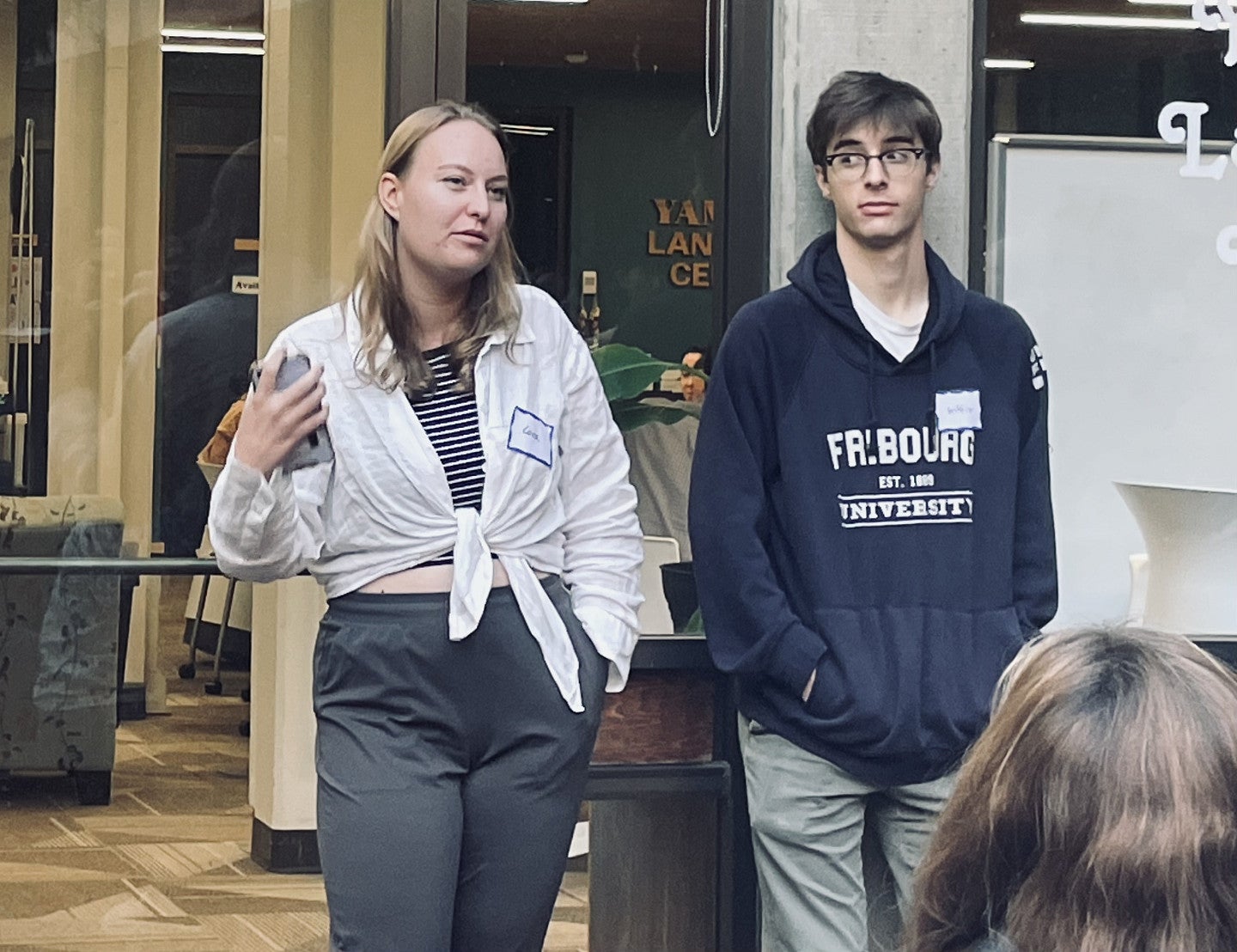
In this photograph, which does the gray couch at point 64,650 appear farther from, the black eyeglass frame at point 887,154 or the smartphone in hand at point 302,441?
the black eyeglass frame at point 887,154

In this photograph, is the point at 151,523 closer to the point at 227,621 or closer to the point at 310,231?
the point at 227,621

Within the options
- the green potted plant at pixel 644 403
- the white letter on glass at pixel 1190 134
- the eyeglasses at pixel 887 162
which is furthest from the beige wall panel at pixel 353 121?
the white letter on glass at pixel 1190 134

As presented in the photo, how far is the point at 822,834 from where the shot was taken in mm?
3398

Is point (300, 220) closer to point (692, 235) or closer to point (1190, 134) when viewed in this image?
point (692, 235)

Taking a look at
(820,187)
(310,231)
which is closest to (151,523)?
(310,231)

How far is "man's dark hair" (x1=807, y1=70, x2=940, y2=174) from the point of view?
354 centimetres

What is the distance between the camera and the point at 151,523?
4.52 metres

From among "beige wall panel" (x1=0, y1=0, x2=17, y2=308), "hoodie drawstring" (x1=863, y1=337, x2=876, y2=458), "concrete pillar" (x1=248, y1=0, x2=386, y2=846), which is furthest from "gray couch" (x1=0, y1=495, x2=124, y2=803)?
"hoodie drawstring" (x1=863, y1=337, x2=876, y2=458)

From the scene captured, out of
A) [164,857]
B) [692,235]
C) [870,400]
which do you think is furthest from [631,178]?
[164,857]

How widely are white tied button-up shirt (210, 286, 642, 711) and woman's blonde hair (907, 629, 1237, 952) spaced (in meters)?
1.33

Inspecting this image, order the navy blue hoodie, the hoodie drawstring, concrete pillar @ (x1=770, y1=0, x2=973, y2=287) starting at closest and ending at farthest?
the navy blue hoodie, the hoodie drawstring, concrete pillar @ (x1=770, y1=0, x2=973, y2=287)

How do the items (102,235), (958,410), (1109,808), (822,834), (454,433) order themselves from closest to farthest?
(1109,808) < (454,433) < (822,834) < (958,410) < (102,235)

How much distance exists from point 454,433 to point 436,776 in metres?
0.52

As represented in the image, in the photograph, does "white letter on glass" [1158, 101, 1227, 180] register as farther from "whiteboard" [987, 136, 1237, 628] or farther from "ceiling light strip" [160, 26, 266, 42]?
"ceiling light strip" [160, 26, 266, 42]
